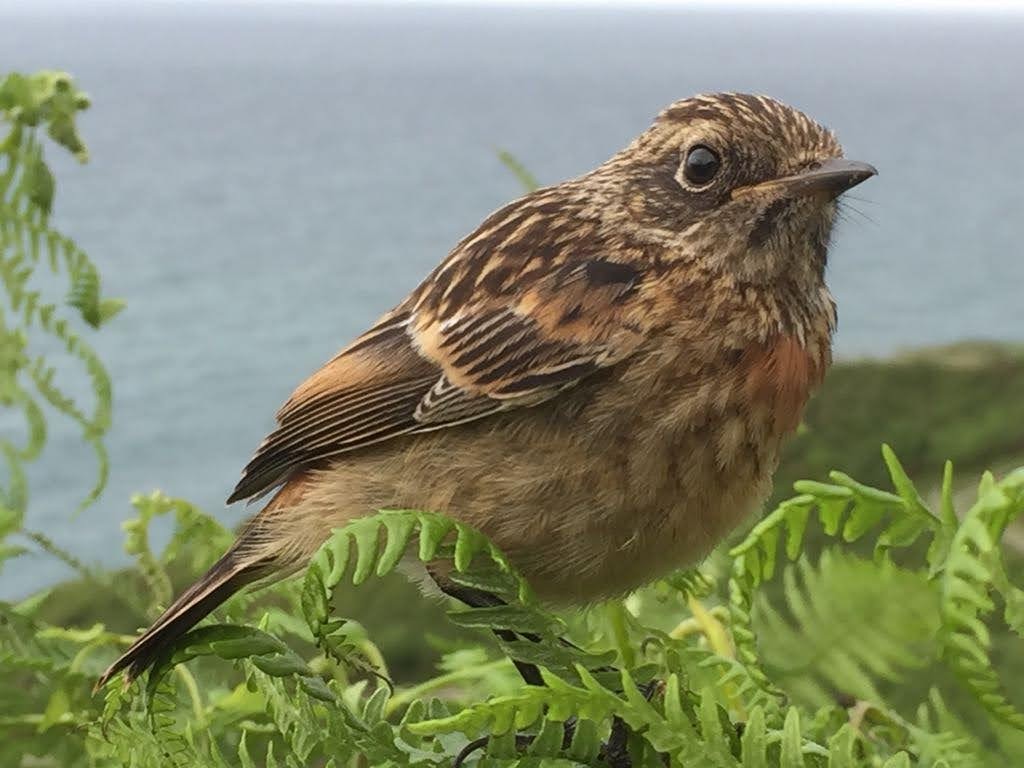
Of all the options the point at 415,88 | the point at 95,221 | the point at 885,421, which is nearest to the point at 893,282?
the point at 95,221

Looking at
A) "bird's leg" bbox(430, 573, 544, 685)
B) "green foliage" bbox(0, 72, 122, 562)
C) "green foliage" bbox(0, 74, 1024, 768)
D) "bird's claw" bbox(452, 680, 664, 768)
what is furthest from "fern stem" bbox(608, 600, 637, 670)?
"green foliage" bbox(0, 72, 122, 562)

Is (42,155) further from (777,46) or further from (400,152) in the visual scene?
(777,46)

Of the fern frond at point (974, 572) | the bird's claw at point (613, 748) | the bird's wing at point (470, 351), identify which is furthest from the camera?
the bird's wing at point (470, 351)

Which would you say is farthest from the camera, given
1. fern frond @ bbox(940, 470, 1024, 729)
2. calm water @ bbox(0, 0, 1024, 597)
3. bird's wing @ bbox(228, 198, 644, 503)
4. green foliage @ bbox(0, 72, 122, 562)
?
calm water @ bbox(0, 0, 1024, 597)

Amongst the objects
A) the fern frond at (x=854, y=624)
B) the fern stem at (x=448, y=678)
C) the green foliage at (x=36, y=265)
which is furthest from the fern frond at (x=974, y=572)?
the green foliage at (x=36, y=265)

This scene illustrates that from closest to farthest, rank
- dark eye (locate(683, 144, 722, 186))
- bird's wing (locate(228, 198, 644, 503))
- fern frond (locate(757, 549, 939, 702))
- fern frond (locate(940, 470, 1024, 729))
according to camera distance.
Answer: fern frond (locate(940, 470, 1024, 729))
fern frond (locate(757, 549, 939, 702))
bird's wing (locate(228, 198, 644, 503))
dark eye (locate(683, 144, 722, 186))

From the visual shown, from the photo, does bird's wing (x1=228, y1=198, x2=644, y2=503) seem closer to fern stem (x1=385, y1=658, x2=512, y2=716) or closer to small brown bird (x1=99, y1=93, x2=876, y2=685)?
small brown bird (x1=99, y1=93, x2=876, y2=685)

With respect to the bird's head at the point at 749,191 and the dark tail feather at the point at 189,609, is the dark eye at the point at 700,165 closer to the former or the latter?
the bird's head at the point at 749,191
